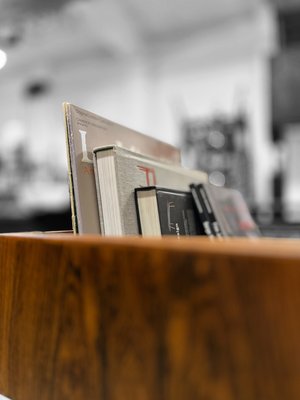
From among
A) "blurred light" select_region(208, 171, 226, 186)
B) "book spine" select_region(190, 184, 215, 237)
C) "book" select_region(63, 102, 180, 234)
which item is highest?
"blurred light" select_region(208, 171, 226, 186)

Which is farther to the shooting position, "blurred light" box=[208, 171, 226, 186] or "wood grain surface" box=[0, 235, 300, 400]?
"blurred light" box=[208, 171, 226, 186]

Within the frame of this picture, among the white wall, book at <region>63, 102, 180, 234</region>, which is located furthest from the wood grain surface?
the white wall

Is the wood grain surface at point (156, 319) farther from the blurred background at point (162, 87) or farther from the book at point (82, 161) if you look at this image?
the blurred background at point (162, 87)

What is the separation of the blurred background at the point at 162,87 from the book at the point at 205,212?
6.60 ft

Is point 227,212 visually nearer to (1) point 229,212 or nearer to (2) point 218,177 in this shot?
(1) point 229,212

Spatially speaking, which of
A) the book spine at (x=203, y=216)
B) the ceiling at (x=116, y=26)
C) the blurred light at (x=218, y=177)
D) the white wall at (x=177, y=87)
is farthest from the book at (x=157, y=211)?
the white wall at (x=177, y=87)

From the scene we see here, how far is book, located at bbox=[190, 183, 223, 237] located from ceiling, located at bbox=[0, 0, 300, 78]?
2.71 m

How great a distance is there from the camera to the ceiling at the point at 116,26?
3.48 metres

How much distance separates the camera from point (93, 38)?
4.17 metres

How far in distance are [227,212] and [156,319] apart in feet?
1.90

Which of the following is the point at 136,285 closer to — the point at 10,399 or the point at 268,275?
the point at 268,275

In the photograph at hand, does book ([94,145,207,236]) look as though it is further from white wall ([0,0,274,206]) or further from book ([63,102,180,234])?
white wall ([0,0,274,206])

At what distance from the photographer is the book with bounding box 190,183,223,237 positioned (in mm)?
726

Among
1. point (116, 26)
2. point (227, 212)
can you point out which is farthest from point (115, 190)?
point (116, 26)
